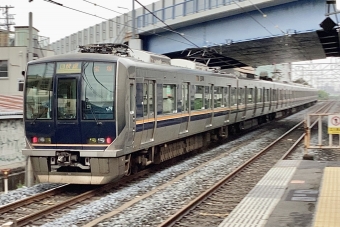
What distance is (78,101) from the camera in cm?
968

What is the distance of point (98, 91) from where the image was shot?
31.7ft

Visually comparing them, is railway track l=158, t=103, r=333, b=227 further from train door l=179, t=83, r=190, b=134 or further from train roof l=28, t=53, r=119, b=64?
train roof l=28, t=53, r=119, b=64

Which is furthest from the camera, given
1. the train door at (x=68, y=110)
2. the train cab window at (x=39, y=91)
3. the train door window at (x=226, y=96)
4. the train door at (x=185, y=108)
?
the train door window at (x=226, y=96)

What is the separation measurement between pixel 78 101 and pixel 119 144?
1177 millimetres

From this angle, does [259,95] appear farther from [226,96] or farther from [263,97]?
[226,96]

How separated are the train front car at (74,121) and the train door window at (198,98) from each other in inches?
215

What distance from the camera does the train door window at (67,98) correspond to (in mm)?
9750

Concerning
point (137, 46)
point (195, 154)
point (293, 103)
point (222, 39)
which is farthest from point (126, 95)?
point (293, 103)

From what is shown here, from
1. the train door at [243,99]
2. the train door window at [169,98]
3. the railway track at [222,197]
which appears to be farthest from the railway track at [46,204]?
the train door at [243,99]

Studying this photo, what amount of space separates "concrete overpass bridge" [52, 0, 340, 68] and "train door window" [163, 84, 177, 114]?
5.12 m

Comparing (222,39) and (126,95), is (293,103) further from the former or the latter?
(126,95)

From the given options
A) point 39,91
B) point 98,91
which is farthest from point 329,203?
point 39,91

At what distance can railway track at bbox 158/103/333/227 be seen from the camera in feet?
25.5

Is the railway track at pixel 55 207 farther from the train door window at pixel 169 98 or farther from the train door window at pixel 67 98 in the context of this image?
the train door window at pixel 169 98
